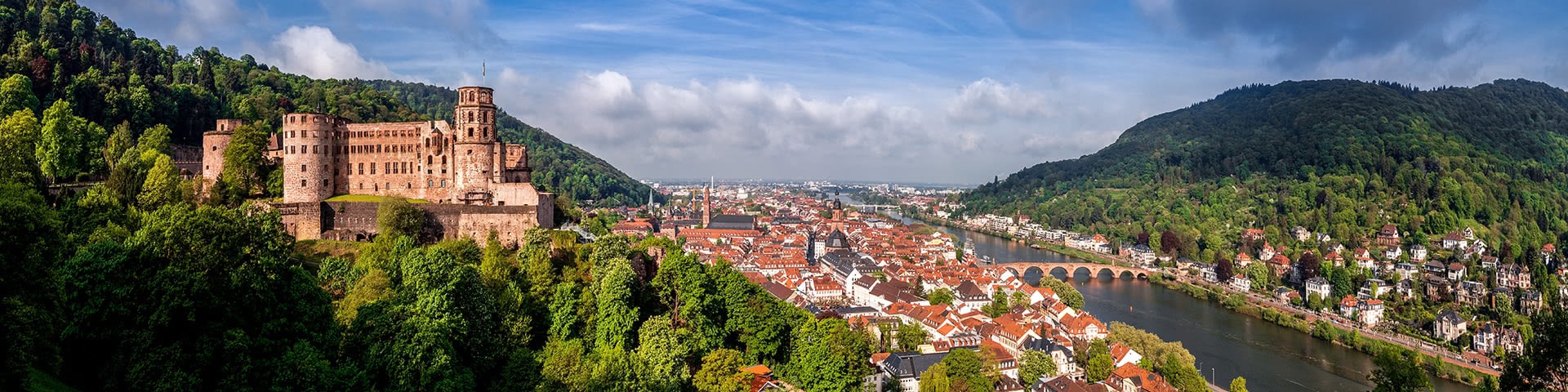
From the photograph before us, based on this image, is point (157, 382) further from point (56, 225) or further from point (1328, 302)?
point (1328, 302)

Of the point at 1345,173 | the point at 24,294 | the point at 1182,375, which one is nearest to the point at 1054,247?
the point at 1345,173

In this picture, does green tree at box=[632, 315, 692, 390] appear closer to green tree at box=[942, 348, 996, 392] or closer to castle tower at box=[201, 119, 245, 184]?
green tree at box=[942, 348, 996, 392]

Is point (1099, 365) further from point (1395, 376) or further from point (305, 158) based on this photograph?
point (305, 158)

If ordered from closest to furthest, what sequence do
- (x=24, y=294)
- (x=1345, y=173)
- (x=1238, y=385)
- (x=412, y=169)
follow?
(x=24, y=294), (x=1238, y=385), (x=412, y=169), (x=1345, y=173)

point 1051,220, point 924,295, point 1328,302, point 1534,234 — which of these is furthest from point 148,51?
point 1534,234

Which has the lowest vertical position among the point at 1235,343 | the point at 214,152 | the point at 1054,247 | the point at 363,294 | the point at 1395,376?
the point at 1235,343

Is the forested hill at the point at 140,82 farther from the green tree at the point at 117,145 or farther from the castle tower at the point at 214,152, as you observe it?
the castle tower at the point at 214,152
